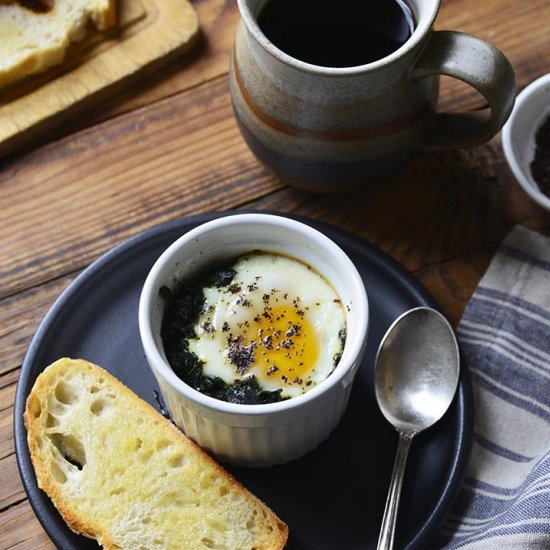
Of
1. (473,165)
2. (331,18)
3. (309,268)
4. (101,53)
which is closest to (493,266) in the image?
(473,165)

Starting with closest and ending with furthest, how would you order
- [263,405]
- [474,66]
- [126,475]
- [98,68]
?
[263,405] < [126,475] < [474,66] < [98,68]

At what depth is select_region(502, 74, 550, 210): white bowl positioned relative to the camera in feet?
6.48

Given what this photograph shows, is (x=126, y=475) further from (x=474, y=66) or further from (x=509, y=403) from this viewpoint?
(x=474, y=66)

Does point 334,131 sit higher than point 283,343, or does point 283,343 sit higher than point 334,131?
point 334,131

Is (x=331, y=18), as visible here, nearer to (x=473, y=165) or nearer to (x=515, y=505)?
(x=473, y=165)

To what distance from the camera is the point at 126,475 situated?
158 cm

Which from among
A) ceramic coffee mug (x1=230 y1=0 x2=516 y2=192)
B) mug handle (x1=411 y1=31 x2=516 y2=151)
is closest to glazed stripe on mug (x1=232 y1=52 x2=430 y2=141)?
ceramic coffee mug (x1=230 y1=0 x2=516 y2=192)

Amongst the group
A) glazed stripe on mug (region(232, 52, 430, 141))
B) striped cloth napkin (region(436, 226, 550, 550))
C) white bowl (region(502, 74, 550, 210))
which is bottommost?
striped cloth napkin (region(436, 226, 550, 550))

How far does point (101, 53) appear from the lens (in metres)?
2.18

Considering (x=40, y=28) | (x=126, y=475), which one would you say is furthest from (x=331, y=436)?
(x=40, y=28)

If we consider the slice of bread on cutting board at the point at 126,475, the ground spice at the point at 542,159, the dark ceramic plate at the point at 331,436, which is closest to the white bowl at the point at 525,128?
the ground spice at the point at 542,159

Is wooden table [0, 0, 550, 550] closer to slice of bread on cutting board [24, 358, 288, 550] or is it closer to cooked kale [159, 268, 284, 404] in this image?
slice of bread on cutting board [24, 358, 288, 550]

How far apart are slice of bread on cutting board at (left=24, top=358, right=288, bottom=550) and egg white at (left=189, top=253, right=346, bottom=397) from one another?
0.56ft

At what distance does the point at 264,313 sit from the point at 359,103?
441mm
